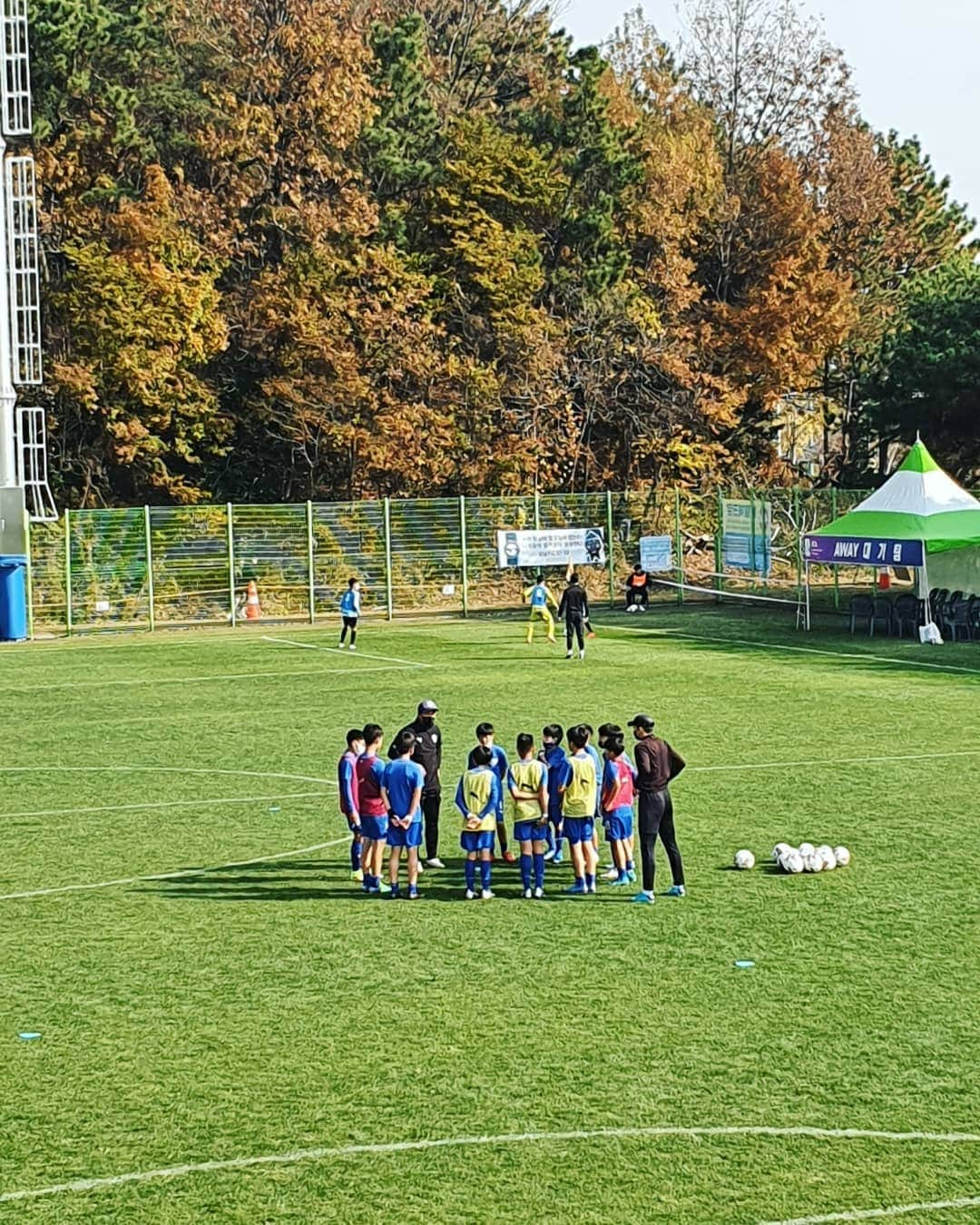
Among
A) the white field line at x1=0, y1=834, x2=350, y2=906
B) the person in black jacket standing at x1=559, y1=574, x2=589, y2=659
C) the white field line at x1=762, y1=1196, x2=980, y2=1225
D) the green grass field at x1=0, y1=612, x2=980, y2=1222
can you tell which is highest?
the person in black jacket standing at x1=559, y1=574, x2=589, y2=659

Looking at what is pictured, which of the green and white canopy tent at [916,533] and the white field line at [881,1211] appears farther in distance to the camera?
the green and white canopy tent at [916,533]

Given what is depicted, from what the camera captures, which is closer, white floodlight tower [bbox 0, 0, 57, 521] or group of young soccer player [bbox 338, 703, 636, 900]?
group of young soccer player [bbox 338, 703, 636, 900]

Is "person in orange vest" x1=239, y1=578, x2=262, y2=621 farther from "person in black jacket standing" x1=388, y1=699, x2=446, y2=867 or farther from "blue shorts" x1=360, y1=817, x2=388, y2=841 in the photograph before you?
"blue shorts" x1=360, y1=817, x2=388, y2=841

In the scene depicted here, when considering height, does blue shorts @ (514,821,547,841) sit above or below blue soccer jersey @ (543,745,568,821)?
below

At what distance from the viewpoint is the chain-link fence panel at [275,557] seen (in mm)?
44750

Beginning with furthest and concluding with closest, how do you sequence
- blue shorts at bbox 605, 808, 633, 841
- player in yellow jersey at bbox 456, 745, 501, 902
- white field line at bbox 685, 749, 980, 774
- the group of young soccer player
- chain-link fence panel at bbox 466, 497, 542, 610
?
chain-link fence panel at bbox 466, 497, 542, 610, white field line at bbox 685, 749, 980, 774, blue shorts at bbox 605, 808, 633, 841, the group of young soccer player, player in yellow jersey at bbox 456, 745, 501, 902

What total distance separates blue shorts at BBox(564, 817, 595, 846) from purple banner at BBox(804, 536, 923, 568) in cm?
2139

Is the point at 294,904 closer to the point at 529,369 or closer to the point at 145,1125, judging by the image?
the point at 145,1125

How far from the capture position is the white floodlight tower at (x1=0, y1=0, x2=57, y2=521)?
129 ft

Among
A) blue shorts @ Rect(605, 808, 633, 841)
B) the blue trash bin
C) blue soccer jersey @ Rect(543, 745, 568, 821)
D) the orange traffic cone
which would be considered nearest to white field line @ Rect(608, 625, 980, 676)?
the orange traffic cone

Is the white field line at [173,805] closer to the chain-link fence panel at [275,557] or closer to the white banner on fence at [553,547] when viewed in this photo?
the chain-link fence panel at [275,557]

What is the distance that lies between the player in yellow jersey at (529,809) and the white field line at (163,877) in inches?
107

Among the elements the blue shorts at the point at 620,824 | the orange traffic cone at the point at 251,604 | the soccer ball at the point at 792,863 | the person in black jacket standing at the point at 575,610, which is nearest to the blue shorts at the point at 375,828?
the blue shorts at the point at 620,824

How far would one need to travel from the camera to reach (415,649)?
3591 cm
